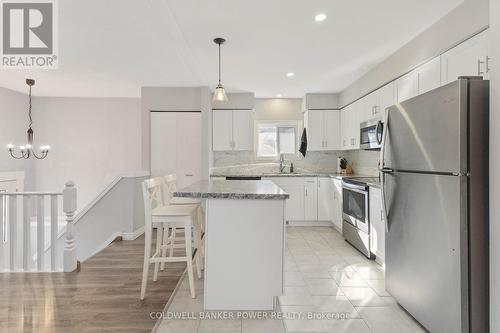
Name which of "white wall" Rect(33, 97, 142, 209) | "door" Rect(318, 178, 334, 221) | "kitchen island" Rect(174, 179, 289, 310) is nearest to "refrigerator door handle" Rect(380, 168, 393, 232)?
"kitchen island" Rect(174, 179, 289, 310)

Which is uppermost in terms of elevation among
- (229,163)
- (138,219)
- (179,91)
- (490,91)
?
(179,91)

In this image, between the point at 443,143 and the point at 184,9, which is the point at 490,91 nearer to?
the point at 443,143

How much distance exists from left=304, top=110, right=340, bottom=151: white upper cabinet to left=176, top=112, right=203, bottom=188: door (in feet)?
6.86

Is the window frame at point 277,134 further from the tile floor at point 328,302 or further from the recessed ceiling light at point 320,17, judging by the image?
the recessed ceiling light at point 320,17

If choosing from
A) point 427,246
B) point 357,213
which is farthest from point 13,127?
point 427,246

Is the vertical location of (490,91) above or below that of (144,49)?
below

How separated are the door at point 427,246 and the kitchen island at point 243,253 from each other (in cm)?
92

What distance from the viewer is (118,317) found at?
2006 millimetres

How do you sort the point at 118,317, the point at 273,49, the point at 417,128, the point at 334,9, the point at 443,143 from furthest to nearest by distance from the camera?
the point at 273,49, the point at 334,9, the point at 118,317, the point at 417,128, the point at 443,143

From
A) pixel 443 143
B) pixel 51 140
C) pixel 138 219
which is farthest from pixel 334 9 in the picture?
pixel 51 140

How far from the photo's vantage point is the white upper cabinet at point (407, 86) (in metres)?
2.80

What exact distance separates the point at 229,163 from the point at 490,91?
427 centimetres

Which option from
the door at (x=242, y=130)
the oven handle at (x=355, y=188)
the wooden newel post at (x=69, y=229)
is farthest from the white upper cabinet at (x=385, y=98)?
the wooden newel post at (x=69, y=229)

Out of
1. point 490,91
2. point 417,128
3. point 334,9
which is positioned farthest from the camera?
point 334,9
